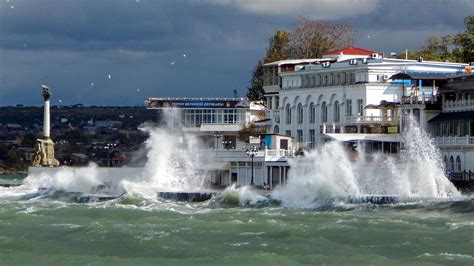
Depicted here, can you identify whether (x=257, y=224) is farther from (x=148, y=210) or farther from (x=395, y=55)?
(x=395, y=55)

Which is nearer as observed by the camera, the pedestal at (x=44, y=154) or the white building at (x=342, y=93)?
the white building at (x=342, y=93)

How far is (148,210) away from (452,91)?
22.5 m

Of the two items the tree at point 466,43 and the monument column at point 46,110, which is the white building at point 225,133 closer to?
the monument column at point 46,110

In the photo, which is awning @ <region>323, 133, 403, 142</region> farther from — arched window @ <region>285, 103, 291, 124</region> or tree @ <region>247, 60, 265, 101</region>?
tree @ <region>247, 60, 265, 101</region>

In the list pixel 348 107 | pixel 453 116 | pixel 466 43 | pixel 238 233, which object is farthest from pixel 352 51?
pixel 238 233

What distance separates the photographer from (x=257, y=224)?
202 ft

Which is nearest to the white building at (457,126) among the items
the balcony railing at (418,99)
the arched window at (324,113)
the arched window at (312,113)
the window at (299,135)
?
the balcony railing at (418,99)

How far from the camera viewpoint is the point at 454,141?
82.5 metres

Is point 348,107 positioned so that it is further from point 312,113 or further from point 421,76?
point 421,76

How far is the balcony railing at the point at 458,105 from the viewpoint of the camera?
276ft

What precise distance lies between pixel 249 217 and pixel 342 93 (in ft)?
104

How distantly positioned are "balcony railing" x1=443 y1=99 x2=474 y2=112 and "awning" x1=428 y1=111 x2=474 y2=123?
52 cm

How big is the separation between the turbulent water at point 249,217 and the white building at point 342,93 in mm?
7492

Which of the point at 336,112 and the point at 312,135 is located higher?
the point at 336,112
